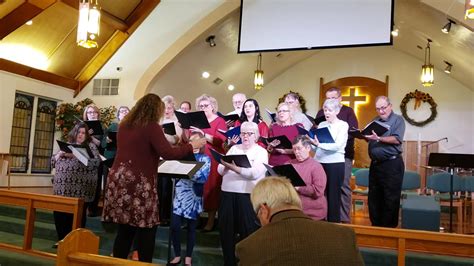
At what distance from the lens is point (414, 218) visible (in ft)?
13.8

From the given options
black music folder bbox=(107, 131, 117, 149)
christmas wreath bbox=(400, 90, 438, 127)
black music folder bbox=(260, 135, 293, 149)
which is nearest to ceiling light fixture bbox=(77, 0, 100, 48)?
black music folder bbox=(107, 131, 117, 149)

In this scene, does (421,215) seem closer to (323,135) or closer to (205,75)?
(323,135)

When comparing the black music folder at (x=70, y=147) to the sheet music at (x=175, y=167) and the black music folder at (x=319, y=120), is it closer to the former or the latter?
the sheet music at (x=175, y=167)

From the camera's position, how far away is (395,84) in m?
10.2

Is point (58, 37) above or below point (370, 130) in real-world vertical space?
above

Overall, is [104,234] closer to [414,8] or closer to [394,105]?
[414,8]

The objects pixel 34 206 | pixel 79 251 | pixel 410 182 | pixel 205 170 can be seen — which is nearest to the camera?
pixel 79 251

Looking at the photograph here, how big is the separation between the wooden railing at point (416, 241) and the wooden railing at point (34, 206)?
6.87 ft

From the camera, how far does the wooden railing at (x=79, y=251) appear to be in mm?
1626

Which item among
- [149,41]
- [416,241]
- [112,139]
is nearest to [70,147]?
[112,139]

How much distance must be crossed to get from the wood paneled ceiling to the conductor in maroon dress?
4816 mm

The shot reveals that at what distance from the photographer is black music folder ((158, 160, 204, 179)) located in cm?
275

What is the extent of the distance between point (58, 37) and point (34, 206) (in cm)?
487

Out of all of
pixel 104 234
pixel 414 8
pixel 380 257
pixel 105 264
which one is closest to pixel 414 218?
pixel 380 257
